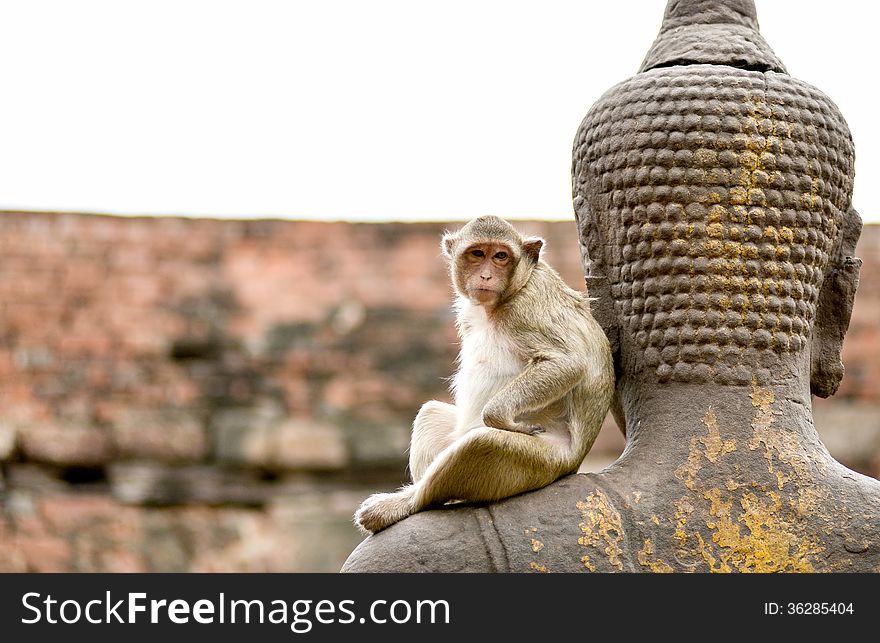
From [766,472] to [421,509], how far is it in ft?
3.51

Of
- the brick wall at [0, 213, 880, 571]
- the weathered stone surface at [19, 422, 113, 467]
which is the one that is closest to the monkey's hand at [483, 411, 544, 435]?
the brick wall at [0, 213, 880, 571]

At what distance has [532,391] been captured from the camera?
4.04m

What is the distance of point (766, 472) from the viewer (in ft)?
12.7

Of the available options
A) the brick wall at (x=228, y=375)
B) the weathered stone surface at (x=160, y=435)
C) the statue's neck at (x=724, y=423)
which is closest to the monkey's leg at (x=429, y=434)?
the statue's neck at (x=724, y=423)

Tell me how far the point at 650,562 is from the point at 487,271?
1.16m

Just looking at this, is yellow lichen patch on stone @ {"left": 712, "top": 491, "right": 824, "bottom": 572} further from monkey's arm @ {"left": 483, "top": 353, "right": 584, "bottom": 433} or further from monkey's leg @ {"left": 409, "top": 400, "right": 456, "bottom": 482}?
monkey's leg @ {"left": 409, "top": 400, "right": 456, "bottom": 482}

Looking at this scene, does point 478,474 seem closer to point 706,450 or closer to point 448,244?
point 706,450

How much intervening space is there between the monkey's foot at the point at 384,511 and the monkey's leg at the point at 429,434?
373mm

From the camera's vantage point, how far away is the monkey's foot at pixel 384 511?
12.8ft

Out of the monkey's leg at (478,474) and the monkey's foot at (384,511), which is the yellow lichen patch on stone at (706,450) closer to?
the monkey's leg at (478,474)

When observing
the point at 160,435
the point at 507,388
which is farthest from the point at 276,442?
the point at 507,388

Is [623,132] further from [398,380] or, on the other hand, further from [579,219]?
[398,380]

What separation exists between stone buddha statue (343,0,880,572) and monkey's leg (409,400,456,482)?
1.78ft
